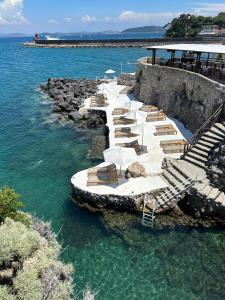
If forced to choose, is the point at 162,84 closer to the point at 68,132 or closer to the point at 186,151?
the point at 68,132

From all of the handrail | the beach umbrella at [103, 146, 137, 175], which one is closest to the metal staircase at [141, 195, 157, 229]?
the beach umbrella at [103, 146, 137, 175]

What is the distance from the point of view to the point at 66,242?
57.7 ft

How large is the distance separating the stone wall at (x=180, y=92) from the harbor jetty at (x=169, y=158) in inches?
3.0

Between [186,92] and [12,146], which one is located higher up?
[186,92]

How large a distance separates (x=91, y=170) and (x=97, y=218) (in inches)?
157

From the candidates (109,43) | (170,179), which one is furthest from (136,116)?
(109,43)

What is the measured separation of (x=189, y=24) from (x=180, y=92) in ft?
477

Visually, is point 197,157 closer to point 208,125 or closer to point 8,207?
point 208,125

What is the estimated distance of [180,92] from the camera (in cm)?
3133

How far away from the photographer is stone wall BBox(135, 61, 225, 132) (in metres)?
25.7

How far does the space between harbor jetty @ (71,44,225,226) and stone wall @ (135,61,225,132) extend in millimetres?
77

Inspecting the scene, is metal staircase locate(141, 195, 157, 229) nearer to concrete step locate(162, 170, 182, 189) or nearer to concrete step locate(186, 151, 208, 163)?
concrete step locate(162, 170, 182, 189)

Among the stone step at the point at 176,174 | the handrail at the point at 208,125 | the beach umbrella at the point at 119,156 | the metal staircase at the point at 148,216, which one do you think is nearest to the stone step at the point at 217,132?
the handrail at the point at 208,125

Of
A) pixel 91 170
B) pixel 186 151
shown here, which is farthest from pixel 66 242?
pixel 186 151
